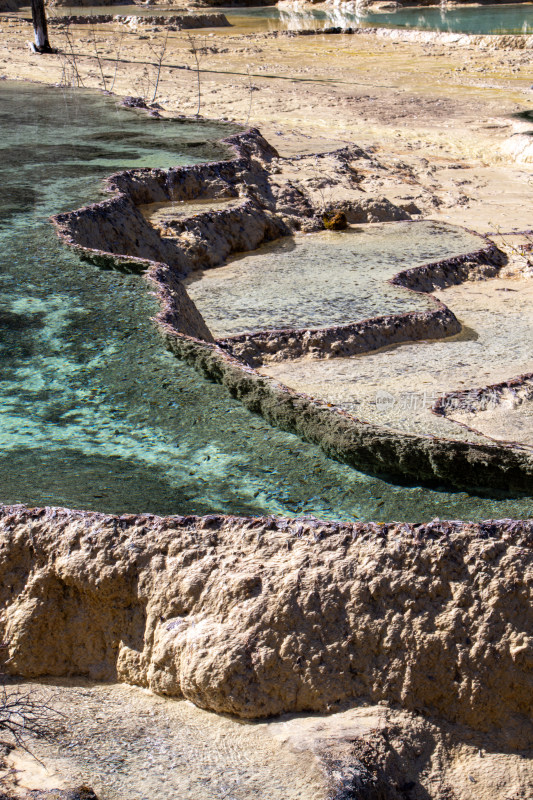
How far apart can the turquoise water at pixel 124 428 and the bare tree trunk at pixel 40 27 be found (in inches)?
469

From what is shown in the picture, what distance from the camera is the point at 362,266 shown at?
7.61m

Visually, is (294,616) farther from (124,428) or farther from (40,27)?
→ (40,27)

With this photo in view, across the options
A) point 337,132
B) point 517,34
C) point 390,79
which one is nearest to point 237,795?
point 337,132

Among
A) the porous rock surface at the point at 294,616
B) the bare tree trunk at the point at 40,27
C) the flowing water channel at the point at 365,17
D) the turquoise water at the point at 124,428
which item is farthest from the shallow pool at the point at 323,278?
the flowing water channel at the point at 365,17

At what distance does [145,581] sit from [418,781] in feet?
3.19

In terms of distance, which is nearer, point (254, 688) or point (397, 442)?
point (254, 688)

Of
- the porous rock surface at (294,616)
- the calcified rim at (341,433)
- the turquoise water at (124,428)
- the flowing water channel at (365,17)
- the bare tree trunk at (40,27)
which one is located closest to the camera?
the porous rock surface at (294,616)

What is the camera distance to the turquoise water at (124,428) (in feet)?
9.87

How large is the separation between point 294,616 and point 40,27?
16.2 m

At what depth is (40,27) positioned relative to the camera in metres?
16.4

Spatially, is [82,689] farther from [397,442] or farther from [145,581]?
[397,442]

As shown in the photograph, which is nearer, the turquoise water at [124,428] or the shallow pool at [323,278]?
the turquoise water at [124,428]

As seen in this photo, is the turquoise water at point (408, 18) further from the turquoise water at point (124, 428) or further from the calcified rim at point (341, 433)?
the calcified rim at point (341, 433)

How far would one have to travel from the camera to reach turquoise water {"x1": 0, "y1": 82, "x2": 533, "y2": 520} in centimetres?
301
